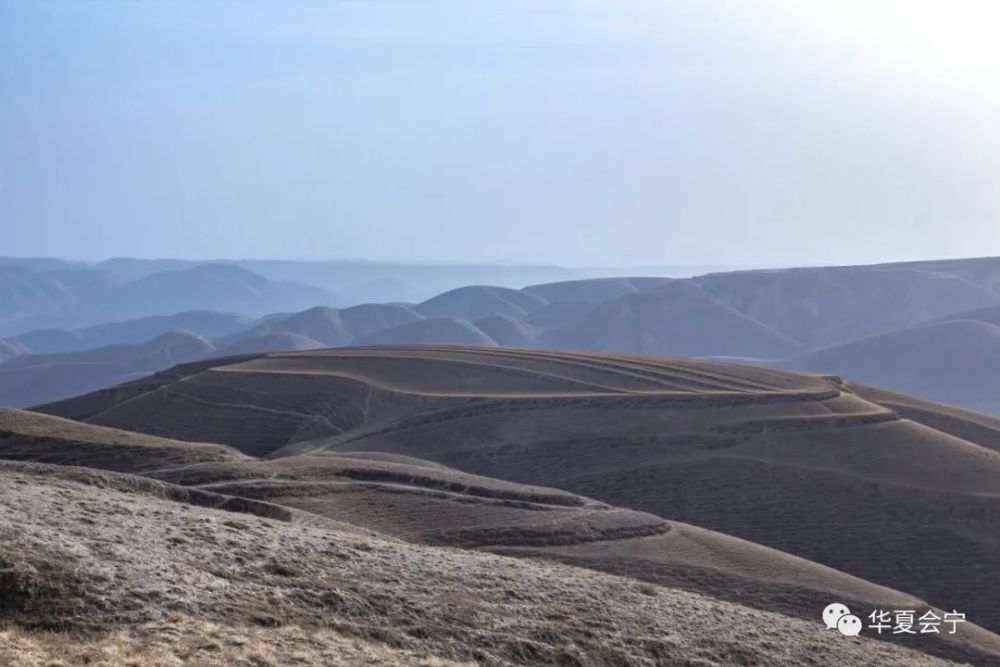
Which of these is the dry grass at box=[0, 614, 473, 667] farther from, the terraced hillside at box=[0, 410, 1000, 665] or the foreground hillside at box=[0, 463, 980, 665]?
the terraced hillside at box=[0, 410, 1000, 665]

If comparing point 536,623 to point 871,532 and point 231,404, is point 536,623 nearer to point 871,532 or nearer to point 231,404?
→ point 871,532

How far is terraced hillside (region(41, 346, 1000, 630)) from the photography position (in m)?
46.7

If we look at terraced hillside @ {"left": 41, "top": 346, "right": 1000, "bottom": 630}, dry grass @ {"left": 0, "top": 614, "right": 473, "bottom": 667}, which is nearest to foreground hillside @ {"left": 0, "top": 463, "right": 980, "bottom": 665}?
dry grass @ {"left": 0, "top": 614, "right": 473, "bottom": 667}

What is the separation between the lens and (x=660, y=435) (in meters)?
60.0

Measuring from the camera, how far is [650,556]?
34.2 m

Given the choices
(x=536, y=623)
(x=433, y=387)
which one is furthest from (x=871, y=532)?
(x=433, y=387)

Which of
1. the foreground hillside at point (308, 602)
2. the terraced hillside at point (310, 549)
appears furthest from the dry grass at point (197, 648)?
the terraced hillside at point (310, 549)

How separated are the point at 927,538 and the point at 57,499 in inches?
1395

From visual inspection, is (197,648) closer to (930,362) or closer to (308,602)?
(308,602)

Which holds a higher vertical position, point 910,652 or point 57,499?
point 57,499

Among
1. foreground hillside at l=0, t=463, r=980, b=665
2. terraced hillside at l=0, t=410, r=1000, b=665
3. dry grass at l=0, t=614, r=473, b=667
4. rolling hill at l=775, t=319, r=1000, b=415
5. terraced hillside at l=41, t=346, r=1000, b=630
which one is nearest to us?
dry grass at l=0, t=614, r=473, b=667

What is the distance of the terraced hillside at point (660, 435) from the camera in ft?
153

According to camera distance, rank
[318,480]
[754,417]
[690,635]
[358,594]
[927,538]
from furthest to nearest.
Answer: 1. [754,417]
2. [927,538]
3. [318,480]
4. [690,635]
5. [358,594]

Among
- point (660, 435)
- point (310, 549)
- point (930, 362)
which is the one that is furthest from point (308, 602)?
point (930, 362)
